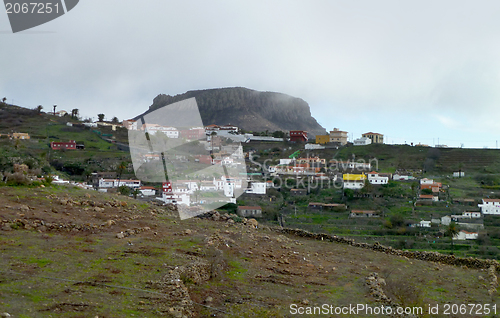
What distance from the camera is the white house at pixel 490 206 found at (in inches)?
1489

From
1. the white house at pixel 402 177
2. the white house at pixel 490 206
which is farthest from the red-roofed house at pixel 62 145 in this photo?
the white house at pixel 490 206

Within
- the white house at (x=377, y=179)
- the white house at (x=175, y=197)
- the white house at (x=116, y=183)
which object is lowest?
the white house at (x=175, y=197)

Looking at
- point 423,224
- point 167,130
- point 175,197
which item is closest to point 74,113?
point 167,130

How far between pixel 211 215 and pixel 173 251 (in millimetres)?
6117

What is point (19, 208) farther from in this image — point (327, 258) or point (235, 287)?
point (327, 258)

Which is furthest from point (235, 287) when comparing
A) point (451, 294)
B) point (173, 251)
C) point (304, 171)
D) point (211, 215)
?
point (304, 171)

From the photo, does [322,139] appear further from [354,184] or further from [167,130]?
[354,184]

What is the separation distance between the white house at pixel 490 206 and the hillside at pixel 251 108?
112 m

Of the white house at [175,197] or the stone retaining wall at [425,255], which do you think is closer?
the stone retaining wall at [425,255]

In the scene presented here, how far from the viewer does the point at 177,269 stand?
26.7 ft

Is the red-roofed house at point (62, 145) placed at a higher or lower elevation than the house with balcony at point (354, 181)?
higher

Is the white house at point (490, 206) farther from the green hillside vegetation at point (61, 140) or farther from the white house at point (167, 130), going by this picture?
the white house at point (167, 130)

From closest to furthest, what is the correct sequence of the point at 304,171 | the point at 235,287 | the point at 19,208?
the point at 235,287 < the point at 19,208 < the point at 304,171

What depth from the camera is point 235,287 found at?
8078mm
